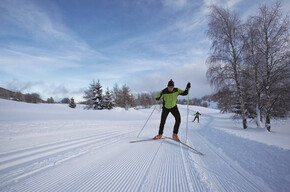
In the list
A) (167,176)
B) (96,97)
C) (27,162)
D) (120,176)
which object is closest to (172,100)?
(167,176)

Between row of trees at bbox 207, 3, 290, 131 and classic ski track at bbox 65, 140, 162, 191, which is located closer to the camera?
classic ski track at bbox 65, 140, 162, 191

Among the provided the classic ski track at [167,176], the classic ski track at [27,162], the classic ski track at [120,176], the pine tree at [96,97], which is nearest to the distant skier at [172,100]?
the classic ski track at [167,176]

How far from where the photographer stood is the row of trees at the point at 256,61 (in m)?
7.93

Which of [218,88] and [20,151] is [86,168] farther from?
[218,88]

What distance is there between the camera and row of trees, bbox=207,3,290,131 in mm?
7929

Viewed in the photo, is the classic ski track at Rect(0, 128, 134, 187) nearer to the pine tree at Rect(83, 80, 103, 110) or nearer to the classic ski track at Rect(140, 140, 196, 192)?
the classic ski track at Rect(140, 140, 196, 192)

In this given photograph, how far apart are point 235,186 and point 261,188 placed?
0.43 metres

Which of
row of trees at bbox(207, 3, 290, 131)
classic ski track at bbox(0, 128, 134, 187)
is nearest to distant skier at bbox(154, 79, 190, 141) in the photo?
classic ski track at bbox(0, 128, 134, 187)

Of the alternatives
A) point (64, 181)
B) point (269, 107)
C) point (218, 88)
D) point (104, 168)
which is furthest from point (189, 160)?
point (269, 107)

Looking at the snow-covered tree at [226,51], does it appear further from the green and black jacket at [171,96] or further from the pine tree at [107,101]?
the pine tree at [107,101]

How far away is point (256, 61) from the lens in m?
8.67

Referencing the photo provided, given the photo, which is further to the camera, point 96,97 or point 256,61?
point 96,97

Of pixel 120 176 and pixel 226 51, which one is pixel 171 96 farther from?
pixel 226 51

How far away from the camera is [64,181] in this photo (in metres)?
1.65
